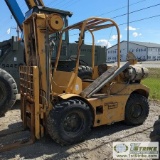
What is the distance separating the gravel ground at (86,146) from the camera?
191 inches

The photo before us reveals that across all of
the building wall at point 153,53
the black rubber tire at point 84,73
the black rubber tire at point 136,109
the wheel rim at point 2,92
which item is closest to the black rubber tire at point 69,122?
the black rubber tire at point 136,109

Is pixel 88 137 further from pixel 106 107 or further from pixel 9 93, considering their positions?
pixel 9 93

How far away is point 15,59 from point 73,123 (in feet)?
13.4

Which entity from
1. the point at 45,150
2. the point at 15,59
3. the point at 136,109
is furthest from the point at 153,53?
the point at 45,150

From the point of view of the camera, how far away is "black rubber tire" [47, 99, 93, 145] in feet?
16.8

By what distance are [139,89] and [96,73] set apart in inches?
45.2

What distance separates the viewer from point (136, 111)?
656cm

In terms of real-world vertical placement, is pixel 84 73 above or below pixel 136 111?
above

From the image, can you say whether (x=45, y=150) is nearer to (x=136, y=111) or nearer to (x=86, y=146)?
(x=86, y=146)

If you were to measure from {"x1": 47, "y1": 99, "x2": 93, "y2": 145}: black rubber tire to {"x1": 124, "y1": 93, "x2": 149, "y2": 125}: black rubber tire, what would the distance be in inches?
48.2

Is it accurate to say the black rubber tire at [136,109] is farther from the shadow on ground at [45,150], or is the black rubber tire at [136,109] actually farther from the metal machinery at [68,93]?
the shadow on ground at [45,150]

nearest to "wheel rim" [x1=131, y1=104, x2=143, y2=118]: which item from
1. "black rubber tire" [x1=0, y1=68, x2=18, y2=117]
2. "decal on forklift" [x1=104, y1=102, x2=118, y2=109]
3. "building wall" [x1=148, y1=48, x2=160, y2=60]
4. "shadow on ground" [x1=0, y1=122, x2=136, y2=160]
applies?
"decal on forklift" [x1=104, y1=102, x2=118, y2=109]

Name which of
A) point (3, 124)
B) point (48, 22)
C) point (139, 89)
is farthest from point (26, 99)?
point (139, 89)

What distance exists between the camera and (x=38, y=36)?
5.27 meters
